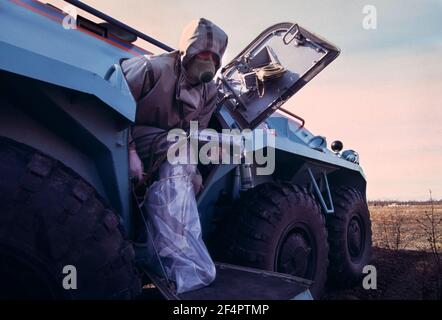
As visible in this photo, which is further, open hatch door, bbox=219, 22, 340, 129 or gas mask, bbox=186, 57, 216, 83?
open hatch door, bbox=219, 22, 340, 129

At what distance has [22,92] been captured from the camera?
5.32ft

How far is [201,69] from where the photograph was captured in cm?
256

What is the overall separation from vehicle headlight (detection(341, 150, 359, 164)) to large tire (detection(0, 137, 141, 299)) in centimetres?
388

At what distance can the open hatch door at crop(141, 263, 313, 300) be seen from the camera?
2000 millimetres

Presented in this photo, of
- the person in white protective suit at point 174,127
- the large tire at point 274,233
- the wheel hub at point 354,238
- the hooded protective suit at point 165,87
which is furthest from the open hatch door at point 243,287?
the wheel hub at point 354,238

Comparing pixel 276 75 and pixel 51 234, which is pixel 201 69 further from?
pixel 51 234

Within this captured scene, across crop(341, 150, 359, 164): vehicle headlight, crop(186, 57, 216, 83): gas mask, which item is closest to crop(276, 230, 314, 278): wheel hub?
crop(186, 57, 216, 83): gas mask

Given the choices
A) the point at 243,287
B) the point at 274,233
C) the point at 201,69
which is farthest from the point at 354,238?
the point at 201,69

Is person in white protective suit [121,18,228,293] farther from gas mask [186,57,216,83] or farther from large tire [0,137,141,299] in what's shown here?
large tire [0,137,141,299]

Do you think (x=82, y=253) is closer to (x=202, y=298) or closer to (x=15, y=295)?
(x=15, y=295)

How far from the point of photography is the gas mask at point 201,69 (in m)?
2.55
